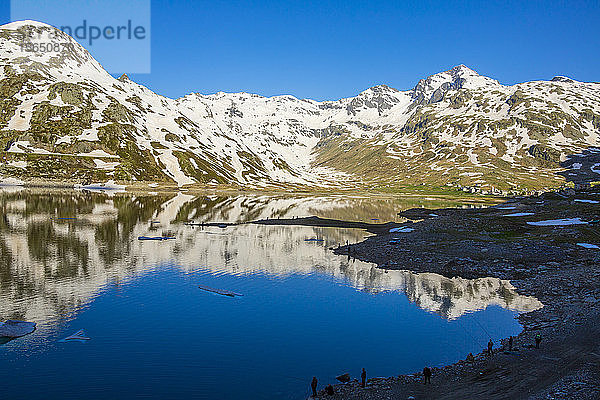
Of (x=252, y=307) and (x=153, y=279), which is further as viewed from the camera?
(x=153, y=279)

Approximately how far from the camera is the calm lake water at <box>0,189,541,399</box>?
111ft

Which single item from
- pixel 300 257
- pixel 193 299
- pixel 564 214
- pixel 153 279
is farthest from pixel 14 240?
pixel 564 214

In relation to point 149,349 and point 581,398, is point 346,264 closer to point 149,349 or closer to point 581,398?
point 149,349

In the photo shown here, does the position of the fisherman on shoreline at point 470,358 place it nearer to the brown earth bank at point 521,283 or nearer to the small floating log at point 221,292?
the brown earth bank at point 521,283

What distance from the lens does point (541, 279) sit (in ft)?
214

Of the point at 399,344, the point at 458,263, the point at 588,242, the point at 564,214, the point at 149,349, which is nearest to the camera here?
the point at 149,349

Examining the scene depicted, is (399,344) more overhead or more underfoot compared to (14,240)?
more underfoot

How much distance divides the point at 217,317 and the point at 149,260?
31466mm

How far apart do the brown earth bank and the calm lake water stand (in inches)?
131

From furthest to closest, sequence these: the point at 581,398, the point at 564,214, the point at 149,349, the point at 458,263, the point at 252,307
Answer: the point at 564,214
the point at 458,263
the point at 252,307
the point at 149,349
the point at 581,398

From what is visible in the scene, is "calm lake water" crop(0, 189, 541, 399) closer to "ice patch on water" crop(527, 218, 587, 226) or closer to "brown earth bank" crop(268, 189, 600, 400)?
"brown earth bank" crop(268, 189, 600, 400)

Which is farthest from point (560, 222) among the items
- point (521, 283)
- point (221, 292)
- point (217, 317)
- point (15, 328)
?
point (15, 328)

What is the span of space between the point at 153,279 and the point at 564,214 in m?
118

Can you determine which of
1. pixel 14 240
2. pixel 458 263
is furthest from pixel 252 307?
pixel 14 240
